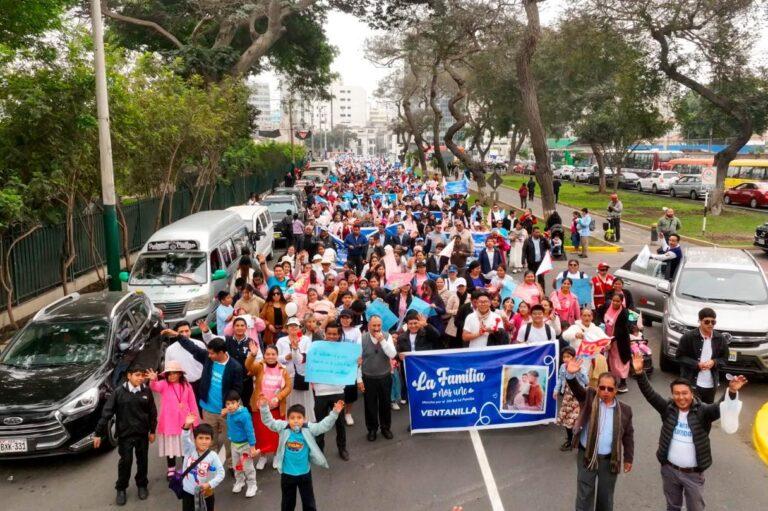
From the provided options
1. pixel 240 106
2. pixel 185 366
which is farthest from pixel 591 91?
pixel 185 366

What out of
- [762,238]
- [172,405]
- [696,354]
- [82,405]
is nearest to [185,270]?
[82,405]

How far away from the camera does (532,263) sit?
15.3 metres

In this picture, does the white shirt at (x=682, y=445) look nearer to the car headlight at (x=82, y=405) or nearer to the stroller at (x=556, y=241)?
the car headlight at (x=82, y=405)

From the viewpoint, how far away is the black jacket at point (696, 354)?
24.4ft

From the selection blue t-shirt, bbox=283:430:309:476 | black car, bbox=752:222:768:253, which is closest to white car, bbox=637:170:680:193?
black car, bbox=752:222:768:253

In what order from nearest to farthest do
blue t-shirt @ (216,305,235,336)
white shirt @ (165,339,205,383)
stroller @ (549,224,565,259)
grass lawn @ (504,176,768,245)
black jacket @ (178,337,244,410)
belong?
black jacket @ (178,337,244,410) → white shirt @ (165,339,205,383) → blue t-shirt @ (216,305,235,336) → stroller @ (549,224,565,259) → grass lawn @ (504,176,768,245)

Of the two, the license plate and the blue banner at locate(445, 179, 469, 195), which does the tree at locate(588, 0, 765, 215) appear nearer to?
the blue banner at locate(445, 179, 469, 195)

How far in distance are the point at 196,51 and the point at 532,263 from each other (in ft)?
56.7

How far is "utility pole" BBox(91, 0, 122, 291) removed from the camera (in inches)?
491

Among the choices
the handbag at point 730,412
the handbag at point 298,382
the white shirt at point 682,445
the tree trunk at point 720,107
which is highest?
the tree trunk at point 720,107

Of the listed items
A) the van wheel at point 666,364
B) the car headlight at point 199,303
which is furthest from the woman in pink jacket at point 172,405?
the van wheel at point 666,364

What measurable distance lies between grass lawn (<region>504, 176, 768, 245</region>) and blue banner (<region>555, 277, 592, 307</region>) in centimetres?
1621

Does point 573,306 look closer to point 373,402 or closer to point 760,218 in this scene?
point 373,402

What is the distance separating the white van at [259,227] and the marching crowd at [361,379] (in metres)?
5.59
